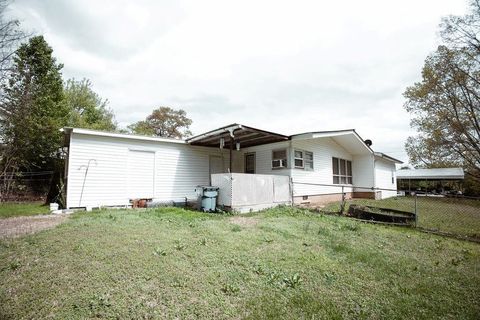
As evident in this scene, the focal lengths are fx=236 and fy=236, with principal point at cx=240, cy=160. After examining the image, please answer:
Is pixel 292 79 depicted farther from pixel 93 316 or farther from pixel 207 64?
pixel 93 316

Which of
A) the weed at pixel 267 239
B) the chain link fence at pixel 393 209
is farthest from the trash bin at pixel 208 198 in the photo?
the chain link fence at pixel 393 209

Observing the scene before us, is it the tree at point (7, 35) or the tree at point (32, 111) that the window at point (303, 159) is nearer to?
the tree at point (7, 35)

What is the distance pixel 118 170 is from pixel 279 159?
735 cm

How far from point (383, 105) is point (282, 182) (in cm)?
1473

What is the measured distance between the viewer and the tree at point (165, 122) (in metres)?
30.1

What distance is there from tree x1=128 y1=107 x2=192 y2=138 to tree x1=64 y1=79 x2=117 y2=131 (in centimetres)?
569

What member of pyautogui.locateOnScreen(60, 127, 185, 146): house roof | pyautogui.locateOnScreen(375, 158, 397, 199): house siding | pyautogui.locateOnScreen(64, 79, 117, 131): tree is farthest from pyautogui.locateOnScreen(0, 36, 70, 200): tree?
pyautogui.locateOnScreen(375, 158, 397, 199): house siding

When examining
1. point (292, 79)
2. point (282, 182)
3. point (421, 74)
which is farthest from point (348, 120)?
point (282, 182)

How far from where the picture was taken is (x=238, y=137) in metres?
11.2

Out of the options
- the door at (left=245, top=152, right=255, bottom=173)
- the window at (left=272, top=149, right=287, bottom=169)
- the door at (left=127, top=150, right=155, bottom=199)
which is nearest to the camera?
the door at (left=127, top=150, right=155, bottom=199)

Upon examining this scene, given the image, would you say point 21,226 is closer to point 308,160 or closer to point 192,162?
point 192,162

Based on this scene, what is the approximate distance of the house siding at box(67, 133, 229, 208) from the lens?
895 centimetres

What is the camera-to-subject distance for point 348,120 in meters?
28.7

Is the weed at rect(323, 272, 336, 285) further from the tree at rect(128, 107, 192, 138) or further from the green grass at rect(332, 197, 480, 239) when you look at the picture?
the tree at rect(128, 107, 192, 138)
